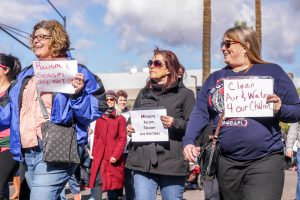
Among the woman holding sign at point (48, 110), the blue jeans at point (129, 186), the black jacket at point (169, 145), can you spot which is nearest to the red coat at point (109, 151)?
the blue jeans at point (129, 186)

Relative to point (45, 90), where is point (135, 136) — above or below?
below

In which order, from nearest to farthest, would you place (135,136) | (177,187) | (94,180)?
(177,187)
(135,136)
(94,180)

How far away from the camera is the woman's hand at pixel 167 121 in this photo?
5.00 meters

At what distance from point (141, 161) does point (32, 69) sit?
1.41 meters

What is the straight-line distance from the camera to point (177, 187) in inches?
195

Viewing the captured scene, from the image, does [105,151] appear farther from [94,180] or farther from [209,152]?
[209,152]

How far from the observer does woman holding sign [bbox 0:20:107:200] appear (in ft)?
12.8

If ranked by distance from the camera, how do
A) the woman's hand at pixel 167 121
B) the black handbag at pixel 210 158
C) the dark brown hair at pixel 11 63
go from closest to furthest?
the black handbag at pixel 210 158
the woman's hand at pixel 167 121
the dark brown hair at pixel 11 63

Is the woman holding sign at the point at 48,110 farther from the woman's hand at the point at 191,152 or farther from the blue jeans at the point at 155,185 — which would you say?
the blue jeans at the point at 155,185

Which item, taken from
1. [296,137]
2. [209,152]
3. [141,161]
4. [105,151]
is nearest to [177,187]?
[141,161]

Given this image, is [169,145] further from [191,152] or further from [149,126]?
[191,152]

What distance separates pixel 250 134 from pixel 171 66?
1664mm

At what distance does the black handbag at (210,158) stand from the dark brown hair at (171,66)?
1354mm

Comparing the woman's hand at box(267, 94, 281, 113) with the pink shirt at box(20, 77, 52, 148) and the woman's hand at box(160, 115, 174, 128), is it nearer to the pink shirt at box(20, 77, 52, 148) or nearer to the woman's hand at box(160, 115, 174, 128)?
the woman's hand at box(160, 115, 174, 128)
